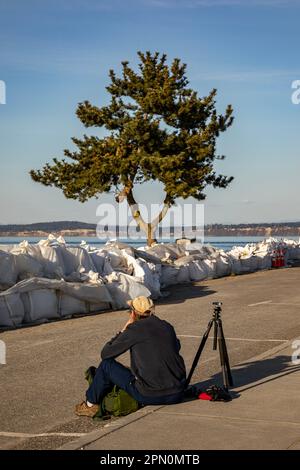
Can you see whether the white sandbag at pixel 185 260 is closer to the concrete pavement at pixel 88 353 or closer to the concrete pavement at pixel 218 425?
the concrete pavement at pixel 88 353

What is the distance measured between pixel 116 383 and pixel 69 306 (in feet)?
31.0

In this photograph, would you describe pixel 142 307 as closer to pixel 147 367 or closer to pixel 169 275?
pixel 147 367

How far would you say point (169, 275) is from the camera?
83.5ft

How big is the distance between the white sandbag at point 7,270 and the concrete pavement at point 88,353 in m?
1.47

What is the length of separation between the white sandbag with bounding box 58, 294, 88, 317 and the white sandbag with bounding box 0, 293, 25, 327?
4.38 feet

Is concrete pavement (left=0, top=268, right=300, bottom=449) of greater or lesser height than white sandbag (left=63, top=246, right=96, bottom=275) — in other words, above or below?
below

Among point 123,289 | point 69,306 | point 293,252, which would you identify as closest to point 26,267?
point 69,306

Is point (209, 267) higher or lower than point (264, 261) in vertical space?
higher

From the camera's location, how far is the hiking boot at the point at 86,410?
26.5ft

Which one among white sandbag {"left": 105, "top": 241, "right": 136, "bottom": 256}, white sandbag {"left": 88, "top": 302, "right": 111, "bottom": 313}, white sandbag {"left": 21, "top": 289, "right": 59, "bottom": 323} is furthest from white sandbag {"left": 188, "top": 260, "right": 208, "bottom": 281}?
white sandbag {"left": 21, "top": 289, "right": 59, "bottom": 323}

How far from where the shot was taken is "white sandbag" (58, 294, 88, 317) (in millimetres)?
17141

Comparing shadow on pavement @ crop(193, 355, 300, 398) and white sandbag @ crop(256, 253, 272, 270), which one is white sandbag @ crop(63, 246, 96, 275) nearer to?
shadow on pavement @ crop(193, 355, 300, 398)

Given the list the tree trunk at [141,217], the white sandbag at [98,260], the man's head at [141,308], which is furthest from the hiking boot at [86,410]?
the tree trunk at [141,217]
